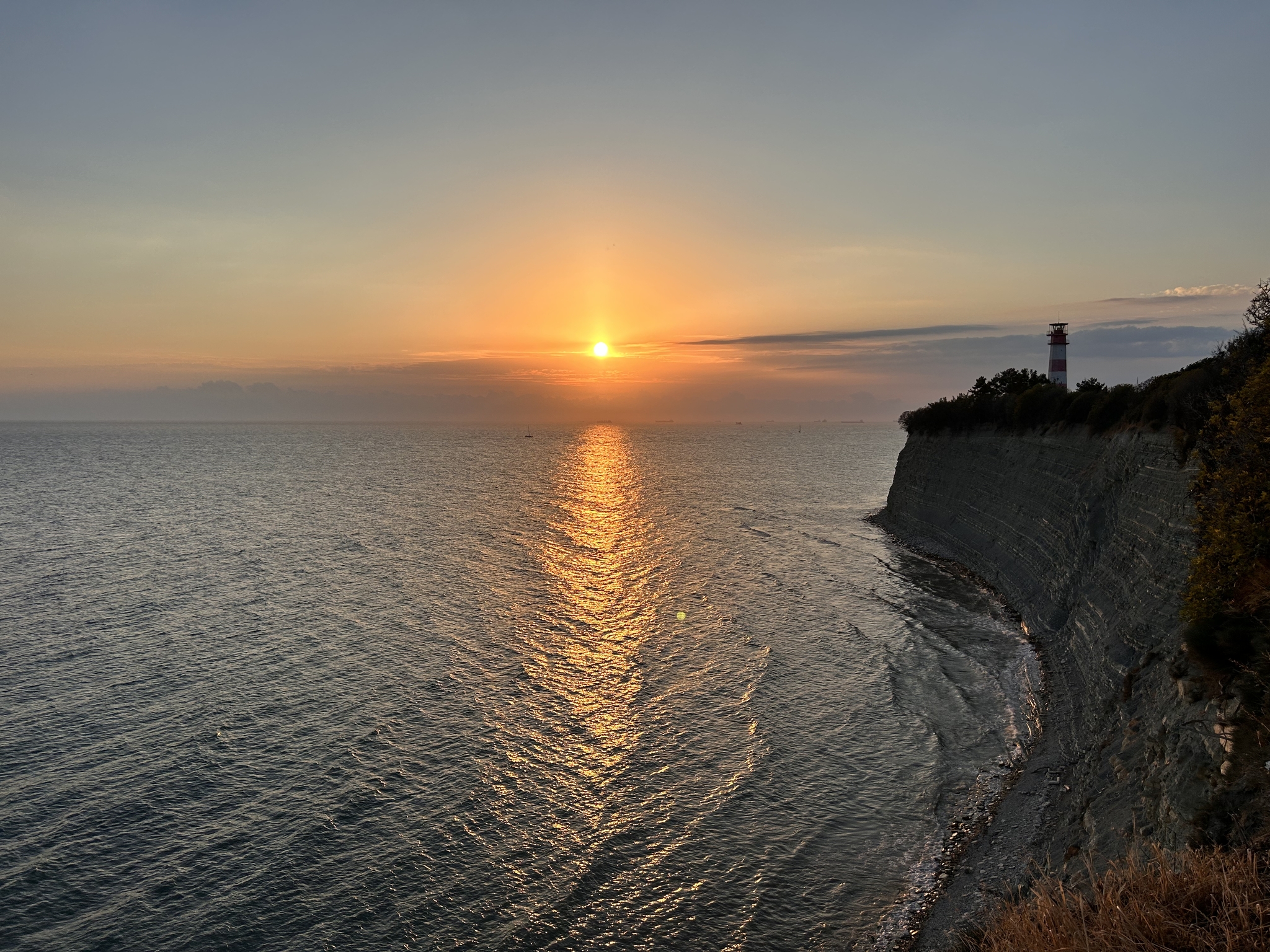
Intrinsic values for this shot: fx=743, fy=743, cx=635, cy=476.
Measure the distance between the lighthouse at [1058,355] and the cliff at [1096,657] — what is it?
59.0ft

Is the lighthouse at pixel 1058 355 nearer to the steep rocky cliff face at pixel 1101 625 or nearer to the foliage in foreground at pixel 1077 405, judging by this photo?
the foliage in foreground at pixel 1077 405

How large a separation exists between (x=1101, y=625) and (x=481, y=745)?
2433 cm

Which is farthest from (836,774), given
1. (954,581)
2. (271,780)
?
(954,581)

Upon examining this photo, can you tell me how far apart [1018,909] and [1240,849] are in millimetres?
3283

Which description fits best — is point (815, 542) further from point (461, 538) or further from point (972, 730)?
point (972, 730)

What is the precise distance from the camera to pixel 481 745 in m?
26.4

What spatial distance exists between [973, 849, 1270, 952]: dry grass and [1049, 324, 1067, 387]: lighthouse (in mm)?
64684

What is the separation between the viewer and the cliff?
16234mm

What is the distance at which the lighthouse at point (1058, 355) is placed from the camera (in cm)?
6638

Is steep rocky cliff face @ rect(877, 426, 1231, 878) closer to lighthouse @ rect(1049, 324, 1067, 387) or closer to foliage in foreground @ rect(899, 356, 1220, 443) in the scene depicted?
foliage in foreground @ rect(899, 356, 1220, 443)

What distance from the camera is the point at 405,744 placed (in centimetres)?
2625

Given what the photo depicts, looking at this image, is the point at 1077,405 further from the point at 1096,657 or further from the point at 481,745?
the point at 481,745

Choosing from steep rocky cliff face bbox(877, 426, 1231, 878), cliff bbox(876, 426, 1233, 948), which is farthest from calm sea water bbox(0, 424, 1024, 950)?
steep rocky cliff face bbox(877, 426, 1231, 878)

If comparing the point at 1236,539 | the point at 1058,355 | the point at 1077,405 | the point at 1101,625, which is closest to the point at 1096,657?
the point at 1101,625
